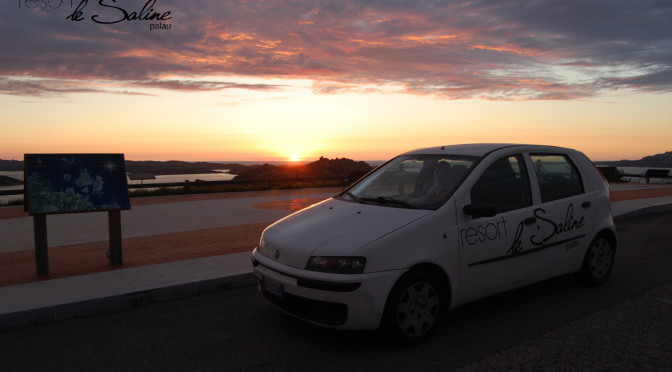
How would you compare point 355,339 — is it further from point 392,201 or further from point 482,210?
point 482,210

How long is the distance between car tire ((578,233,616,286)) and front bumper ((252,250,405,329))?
9.72ft

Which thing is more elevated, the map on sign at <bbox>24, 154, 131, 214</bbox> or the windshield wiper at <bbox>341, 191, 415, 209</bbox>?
the map on sign at <bbox>24, 154, 131, 214</bbox>

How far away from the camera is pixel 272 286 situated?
449 cm

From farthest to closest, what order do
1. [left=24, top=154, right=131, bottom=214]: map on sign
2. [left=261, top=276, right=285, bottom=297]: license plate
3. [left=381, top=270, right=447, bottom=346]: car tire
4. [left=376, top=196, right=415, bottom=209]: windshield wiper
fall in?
[left=24, top=154, right=131, bottom=214]: map on sign, [left=376, top=196, right=415, bottom=209]: windshield wiper, [left=261, top=276, right=285, bottom=297]: license plate, [left=381, top=270, right=447, bottom=346]: car tire

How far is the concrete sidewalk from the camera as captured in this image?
17.7 feet

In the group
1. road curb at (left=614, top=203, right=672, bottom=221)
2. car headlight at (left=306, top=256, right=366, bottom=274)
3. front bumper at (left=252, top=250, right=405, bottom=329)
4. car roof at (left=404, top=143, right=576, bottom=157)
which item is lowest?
road curb at (left=614, top=203, right=672, bottom=221)

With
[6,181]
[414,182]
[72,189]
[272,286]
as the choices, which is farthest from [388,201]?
[6,181]

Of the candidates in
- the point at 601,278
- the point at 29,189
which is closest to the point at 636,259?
the point at 601,278

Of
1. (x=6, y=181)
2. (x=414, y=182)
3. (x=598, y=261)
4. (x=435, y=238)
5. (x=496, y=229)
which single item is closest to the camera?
(x=435, y=238)

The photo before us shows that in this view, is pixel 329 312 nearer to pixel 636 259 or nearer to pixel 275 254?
pixel 275 254

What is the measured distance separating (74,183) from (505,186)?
5379mm

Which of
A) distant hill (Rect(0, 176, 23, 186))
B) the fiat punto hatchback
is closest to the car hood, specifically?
the fiat punto hatchback

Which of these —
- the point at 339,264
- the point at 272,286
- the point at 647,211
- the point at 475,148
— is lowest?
the point at 647,211

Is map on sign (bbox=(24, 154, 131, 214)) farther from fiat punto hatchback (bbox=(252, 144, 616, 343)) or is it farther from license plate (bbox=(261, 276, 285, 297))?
license plate (bbox=(261, 276, 285, 297))
